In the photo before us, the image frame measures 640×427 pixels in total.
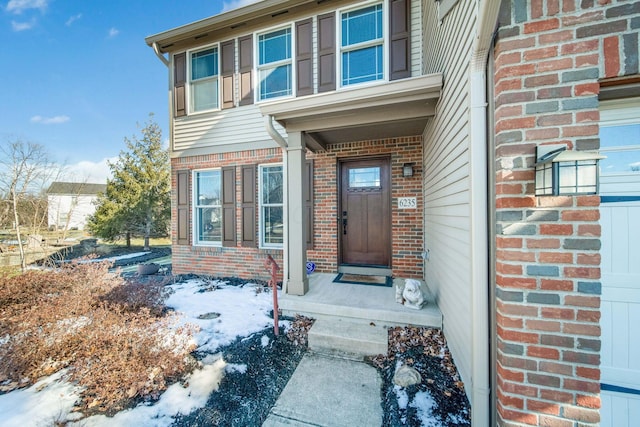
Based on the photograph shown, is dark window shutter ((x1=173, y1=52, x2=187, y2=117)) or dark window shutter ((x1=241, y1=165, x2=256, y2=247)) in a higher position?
dark window shutter ((x1=173, y1=52, x2=187, y2=117))

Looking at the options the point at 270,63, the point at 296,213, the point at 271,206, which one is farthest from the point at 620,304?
the point at 270,63

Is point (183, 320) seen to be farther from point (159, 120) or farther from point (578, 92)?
point (159, 120)

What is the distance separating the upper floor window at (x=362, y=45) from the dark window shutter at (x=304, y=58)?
0.62m

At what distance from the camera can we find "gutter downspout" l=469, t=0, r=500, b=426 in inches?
62.1

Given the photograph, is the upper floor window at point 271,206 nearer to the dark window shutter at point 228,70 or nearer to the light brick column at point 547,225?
the dark window shutter at point 228,70

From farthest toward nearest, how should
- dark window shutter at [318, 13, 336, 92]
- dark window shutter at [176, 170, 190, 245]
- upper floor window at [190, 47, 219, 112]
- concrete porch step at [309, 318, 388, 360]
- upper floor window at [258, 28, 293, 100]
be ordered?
dark window shutter at [176, 170, 190, 245], upper floor window at [190, 47, 219, 112], upper floor window at [258, 28, 293, 100], dark window shutter at [318, 13, 336, 92], concrete porch step at [309, 318, 388, 360]

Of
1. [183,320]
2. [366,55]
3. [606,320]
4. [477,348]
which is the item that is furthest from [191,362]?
[366,55]

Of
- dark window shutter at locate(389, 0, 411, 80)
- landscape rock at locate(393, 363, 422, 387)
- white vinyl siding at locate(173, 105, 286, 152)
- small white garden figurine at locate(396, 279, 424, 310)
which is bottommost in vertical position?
landscape rock at locate(393, 363, 422, 387)

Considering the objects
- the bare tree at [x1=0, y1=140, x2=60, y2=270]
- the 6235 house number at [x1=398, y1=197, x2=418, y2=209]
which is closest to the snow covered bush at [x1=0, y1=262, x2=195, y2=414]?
the 6235 house number at [x1=398, y1=197, x2=418, y2=209]

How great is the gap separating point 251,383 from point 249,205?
342 centimetres

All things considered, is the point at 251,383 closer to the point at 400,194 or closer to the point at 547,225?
the point at 547,225

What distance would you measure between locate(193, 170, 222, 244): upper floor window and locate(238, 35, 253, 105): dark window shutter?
5.64 feet

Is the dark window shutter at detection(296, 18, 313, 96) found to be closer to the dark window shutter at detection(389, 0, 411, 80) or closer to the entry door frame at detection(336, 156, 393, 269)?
the dark window shutter at detection(389, 0, 411, 80)

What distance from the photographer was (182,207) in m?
5.54
